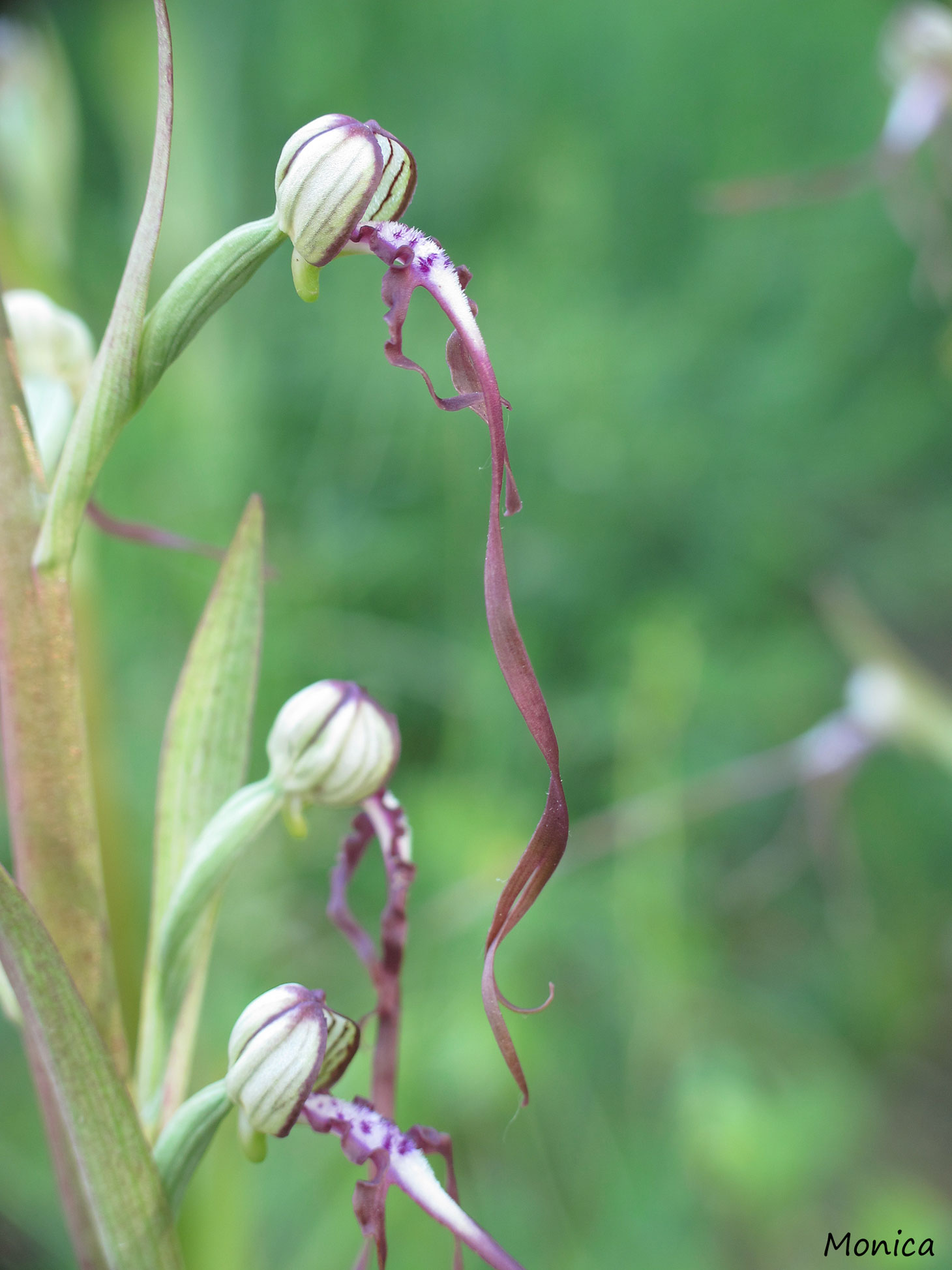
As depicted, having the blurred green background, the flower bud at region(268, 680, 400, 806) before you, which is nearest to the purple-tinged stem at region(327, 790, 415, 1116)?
the flower bud at region(268, 680, 400, 806)

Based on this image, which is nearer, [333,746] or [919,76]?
[333,746]

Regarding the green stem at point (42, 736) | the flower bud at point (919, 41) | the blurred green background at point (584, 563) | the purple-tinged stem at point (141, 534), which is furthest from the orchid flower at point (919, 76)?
the green stem at point (42, 736)

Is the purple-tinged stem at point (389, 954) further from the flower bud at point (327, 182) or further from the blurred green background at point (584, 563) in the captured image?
the blurred green background at point (584, 563)

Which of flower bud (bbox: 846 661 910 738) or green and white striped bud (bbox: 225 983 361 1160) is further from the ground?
green and white striped bud (bbox: 225 983 361 1160)

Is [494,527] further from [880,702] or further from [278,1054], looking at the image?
[880,702]

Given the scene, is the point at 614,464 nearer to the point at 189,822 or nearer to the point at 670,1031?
the point at 670,1031

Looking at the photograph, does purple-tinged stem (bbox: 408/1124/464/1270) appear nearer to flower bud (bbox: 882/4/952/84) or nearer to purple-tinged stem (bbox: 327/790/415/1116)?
purple-tinged stem (bbox: 327/790/415/1116)

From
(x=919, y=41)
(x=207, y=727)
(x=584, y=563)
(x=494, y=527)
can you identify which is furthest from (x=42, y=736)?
(x=584, y=563)
